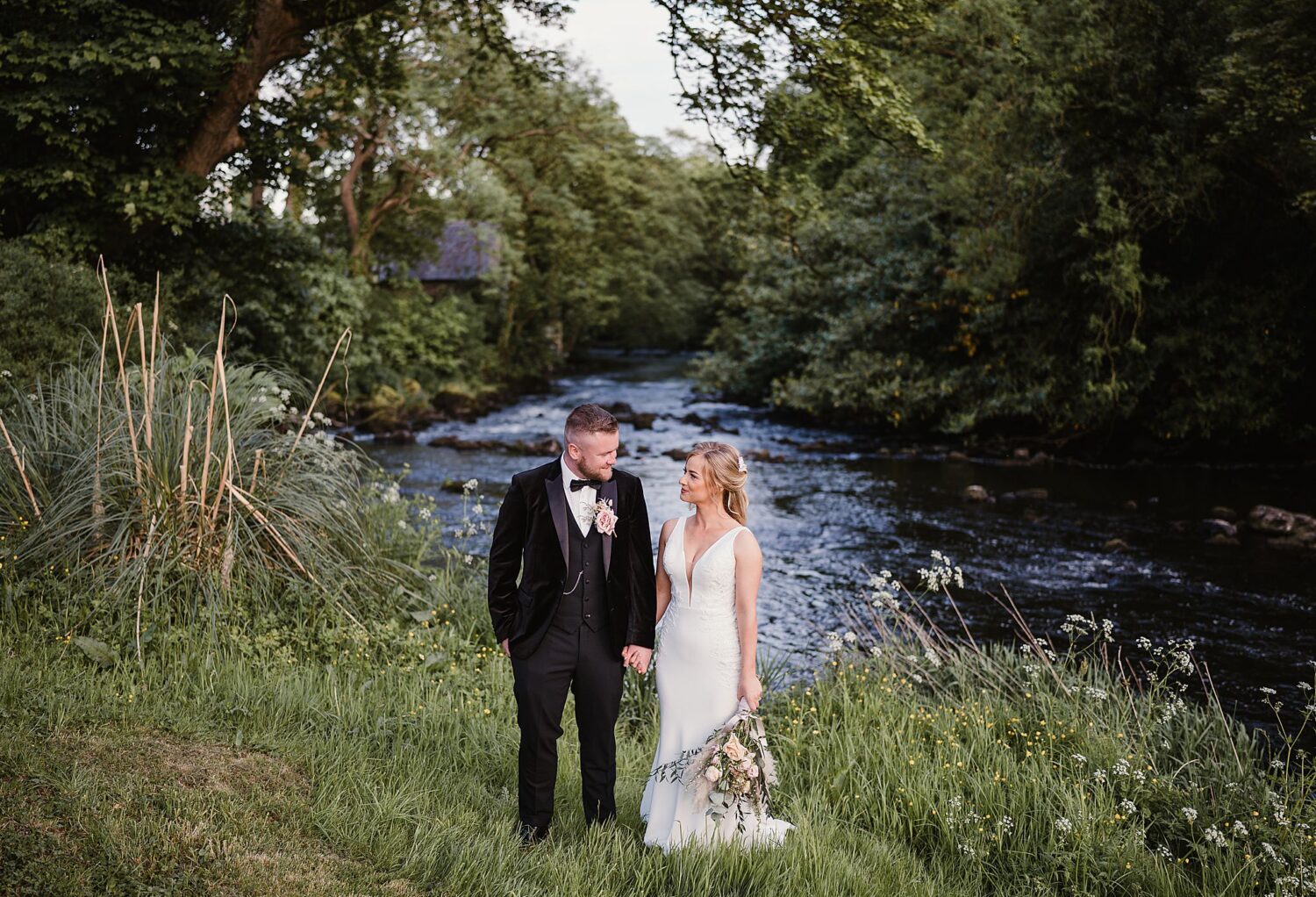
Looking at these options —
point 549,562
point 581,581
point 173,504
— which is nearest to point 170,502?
point 173,504

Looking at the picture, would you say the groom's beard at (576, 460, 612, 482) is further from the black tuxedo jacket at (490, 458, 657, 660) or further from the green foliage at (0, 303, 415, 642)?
the green foliage at (0, 303, 415, 642)

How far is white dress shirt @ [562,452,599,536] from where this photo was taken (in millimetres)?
4273

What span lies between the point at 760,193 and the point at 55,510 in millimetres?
10465

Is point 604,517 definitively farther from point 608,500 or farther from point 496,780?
point 496,780

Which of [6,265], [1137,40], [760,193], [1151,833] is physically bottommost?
[1151,833]

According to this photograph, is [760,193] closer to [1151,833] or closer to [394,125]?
[1151,833]

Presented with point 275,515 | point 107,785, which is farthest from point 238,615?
point 107,785

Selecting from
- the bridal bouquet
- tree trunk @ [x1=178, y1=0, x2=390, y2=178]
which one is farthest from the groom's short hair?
tree trunk @ [x1=178, y1=0, x2=390, y2=178]

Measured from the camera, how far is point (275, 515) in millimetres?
6914

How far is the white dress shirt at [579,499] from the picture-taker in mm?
4273

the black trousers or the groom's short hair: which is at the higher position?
the groom's short hair

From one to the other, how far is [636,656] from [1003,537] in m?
10.6

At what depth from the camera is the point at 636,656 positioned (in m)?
4.38

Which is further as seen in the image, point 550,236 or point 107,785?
point 550,236
